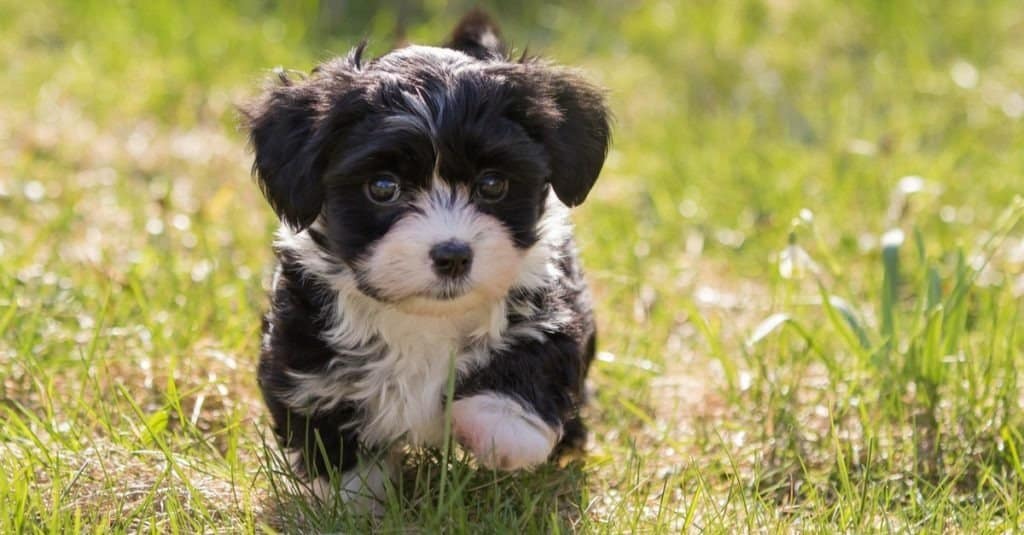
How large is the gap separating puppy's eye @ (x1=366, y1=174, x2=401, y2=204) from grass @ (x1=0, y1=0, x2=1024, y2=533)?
65 centimetres

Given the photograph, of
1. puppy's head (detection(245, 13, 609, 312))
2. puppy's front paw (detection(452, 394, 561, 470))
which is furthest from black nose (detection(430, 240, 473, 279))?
puppy's front paw (detection(452, 394, 561, 470))

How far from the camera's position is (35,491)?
121 inches

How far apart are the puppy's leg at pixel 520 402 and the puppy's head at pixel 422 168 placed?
0.68 ft

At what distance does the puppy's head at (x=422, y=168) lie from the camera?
301 cm

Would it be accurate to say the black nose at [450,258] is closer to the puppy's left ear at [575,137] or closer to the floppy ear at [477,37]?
the puppy's left ear at [575,137]

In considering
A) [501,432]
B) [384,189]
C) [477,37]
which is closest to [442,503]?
[501,432]

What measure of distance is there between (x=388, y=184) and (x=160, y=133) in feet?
11.7

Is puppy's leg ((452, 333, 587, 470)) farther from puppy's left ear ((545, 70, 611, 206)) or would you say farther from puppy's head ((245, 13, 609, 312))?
puppy's left ear ((545, 70, 611, 206))

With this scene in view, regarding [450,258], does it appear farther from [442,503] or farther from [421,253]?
[442,503]

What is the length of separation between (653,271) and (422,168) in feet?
7.53

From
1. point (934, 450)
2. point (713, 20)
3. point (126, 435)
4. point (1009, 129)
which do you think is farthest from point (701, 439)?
point (713, 20)

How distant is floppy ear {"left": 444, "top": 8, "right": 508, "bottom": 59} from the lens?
3.71 metres

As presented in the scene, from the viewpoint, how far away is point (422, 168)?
120 inches

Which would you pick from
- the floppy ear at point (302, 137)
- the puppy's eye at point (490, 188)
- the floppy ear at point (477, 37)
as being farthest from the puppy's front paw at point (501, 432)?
the floppy ear at point (477, 37)
